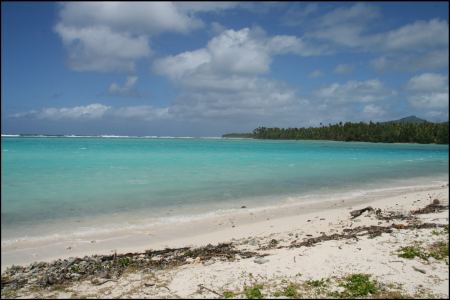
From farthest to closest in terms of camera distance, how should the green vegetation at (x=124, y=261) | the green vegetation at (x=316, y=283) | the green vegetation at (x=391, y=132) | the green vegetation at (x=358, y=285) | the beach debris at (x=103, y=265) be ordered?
the green vegetation at (x=391, y=132) < the green vegetation at (x=124, y=261) < the beach debris at (x=103, y=265) < the green vegetation at (x=316, y=283) < the green vegetation at (x=358, y=285)

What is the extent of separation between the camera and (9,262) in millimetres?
9758

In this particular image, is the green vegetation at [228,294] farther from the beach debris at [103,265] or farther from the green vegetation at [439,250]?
the green vegetation at [439,250]

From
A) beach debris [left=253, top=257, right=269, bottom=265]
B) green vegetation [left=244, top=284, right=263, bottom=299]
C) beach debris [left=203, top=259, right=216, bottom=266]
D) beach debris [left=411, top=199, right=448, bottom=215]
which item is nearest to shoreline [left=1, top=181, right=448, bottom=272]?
beach debris [left=203, top=259, right=216, bottom=266]

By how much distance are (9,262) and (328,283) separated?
835 cm

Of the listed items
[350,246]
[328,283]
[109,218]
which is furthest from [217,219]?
[328,283]

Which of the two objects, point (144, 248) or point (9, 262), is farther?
point (144, 248)

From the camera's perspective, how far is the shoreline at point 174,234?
10.6 m

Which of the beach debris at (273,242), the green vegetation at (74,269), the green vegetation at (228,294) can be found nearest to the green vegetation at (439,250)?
the beach debris at (273,242)

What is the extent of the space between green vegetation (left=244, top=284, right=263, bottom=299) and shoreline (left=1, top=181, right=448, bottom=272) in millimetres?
4680

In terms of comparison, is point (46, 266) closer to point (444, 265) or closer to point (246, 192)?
point (444, 265)

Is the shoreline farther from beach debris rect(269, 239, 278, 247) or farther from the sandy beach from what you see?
beach debris rect(269, 239, 278, 247)

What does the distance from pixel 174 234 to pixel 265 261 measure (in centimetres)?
516

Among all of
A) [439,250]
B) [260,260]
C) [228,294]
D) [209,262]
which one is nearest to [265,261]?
[260,260]

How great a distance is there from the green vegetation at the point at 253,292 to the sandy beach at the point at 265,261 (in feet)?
0.09
